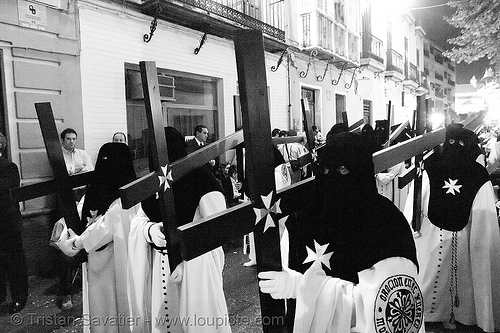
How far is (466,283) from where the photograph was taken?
3746 mm

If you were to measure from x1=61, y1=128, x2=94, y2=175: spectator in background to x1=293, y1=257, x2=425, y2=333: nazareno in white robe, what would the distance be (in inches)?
191

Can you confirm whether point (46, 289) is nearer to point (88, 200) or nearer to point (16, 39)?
point (88, 200)

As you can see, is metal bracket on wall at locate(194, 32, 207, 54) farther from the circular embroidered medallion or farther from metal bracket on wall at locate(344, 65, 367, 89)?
metal bracket on wall at locate(344, 65, 367, 89)

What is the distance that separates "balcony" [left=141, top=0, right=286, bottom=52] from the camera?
770 cm

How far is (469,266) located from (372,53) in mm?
15241

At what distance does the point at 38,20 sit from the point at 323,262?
19.2ft

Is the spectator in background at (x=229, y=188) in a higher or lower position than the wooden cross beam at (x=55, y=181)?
lower

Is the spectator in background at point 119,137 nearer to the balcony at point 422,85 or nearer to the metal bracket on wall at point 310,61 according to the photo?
the metal bracket on wall at point 310,61

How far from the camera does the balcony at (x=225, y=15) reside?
7.70m

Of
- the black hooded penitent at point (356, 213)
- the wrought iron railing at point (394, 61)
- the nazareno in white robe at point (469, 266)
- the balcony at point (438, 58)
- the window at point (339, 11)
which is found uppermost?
the balcony at point (438, 58)

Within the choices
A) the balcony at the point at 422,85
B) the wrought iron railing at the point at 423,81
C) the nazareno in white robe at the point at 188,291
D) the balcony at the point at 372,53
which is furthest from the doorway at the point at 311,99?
the wrought iron railing at the point at 423,81

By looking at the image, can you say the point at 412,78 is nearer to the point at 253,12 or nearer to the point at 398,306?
the point at 253,12

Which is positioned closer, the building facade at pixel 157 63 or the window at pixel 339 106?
the building facade at pixel 157 63

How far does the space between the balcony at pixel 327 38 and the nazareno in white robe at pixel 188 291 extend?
10754 mm
